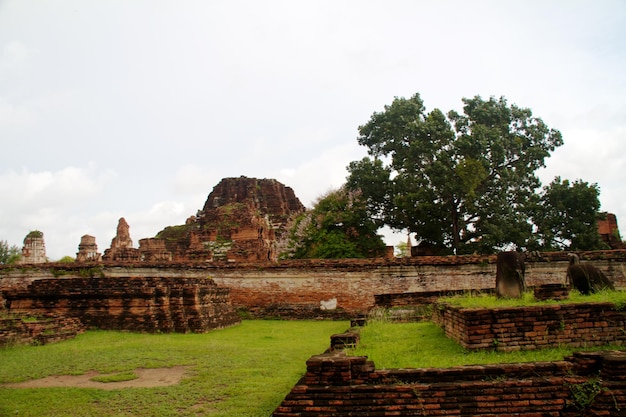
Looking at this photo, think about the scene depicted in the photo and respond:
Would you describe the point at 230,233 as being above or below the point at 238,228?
below

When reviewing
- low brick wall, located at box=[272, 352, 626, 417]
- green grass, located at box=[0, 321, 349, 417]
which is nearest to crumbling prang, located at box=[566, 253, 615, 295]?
low brick wall, located at box=[272, 352, 626, 417]

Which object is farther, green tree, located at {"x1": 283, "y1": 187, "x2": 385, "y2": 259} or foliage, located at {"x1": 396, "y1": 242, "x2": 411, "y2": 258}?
foliage, located at {"x1": 396, "y1": 242, "x2": 411, "y2": 258}

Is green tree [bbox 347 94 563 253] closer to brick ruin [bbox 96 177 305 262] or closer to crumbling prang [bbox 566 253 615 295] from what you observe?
brick ruin [bbox 96 177 305 262]

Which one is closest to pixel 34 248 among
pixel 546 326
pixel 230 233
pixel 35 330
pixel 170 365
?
pixel 230 233

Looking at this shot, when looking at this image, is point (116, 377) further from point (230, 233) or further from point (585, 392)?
point (230, 233)

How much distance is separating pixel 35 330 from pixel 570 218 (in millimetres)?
20471

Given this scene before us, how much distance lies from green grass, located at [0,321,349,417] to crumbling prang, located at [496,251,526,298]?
3.12 m

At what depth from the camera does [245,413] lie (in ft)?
16.8

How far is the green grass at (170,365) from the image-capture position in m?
5.41

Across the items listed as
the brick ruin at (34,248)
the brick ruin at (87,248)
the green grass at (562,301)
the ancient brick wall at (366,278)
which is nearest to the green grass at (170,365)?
the green grass at (562,301)

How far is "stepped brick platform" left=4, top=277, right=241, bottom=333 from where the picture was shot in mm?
12266

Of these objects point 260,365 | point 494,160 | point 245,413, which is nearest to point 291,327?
point 260,365

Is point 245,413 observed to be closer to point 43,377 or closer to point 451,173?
point 43,377

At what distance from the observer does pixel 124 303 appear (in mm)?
12375
